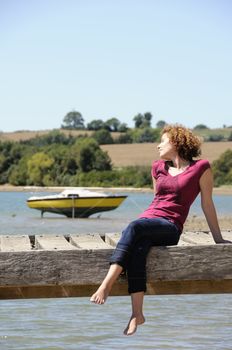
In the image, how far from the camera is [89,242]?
7410 millimetres

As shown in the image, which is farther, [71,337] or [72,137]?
[72,137]

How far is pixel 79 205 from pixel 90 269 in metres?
44.9

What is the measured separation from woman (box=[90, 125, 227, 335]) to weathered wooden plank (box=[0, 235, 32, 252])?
67 centimetres

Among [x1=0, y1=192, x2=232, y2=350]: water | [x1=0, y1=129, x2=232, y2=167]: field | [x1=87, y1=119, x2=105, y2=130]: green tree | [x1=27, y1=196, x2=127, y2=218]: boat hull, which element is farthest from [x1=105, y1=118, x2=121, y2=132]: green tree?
[x1=0, y1=192, x2=232, y2=350]: water

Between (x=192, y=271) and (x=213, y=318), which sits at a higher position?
(x=192, y=271)

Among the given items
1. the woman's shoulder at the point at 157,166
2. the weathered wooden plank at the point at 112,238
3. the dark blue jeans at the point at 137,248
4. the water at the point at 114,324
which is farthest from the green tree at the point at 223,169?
the dark blue jeans at the point at 137,248

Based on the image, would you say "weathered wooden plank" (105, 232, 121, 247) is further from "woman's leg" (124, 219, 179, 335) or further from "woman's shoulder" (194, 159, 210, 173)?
"woman's shoulder" (194, 159, 210, 173)

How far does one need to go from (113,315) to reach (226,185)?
353ft

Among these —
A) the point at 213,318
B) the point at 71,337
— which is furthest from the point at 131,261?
the point at 213,318

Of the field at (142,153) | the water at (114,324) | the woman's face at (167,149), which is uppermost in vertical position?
the woman's face at (167,149)

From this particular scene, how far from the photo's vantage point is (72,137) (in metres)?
149

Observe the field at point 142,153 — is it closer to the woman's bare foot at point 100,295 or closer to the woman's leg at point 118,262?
the woman's leg at point 118,262

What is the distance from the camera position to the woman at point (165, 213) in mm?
6695

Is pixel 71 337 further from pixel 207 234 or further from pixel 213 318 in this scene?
pixel 207 234
